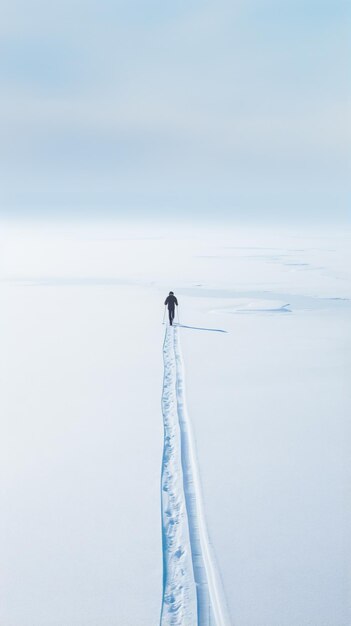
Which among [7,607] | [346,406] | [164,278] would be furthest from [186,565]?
[164,278]

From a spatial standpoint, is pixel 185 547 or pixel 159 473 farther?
pixel 159 473

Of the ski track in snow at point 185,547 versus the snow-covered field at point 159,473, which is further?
the snow-covered field at point 159,473

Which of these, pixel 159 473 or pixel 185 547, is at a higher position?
pixel 159 473

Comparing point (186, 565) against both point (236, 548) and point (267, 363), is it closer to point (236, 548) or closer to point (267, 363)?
point (236, 548)

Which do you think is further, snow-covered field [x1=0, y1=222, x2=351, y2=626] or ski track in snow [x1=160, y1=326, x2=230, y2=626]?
snow-covered field [x1=0, y1=222, x2=351, y2=626]
